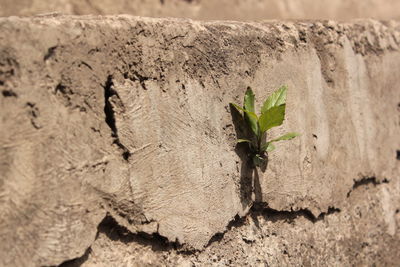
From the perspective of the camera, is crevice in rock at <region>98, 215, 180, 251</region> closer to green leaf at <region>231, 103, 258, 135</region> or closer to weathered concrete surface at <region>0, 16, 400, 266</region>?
weathered concrete surface at <region>0, 16, 400, 266</region>

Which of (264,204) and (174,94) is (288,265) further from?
(174,94)

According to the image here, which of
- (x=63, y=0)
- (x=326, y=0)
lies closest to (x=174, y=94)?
(x=63, y=0)

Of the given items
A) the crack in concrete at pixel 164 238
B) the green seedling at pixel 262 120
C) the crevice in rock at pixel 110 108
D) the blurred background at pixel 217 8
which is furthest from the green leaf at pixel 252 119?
the blurred background at pixel 217 8

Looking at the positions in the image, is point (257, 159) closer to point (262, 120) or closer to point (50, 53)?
point (262, 120)

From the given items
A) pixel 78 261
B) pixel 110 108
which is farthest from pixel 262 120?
pixel 78 261

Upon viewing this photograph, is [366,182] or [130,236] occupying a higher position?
[366,182]

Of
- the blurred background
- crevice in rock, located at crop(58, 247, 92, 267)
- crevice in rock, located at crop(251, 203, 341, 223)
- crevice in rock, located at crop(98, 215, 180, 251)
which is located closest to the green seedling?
crevice in rock, located at crop(251, 203, 341, 223)
